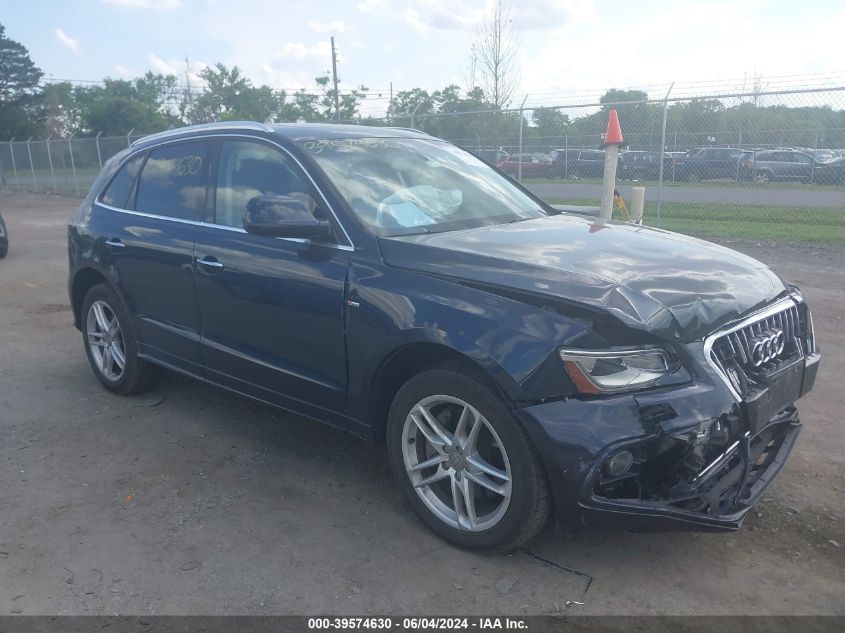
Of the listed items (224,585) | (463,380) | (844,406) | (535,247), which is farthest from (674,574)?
(844,406)

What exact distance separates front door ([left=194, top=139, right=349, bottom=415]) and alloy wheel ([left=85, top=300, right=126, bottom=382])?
1162mm

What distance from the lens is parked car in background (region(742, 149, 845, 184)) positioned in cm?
1151

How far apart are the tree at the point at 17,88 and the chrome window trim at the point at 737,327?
2583 inches

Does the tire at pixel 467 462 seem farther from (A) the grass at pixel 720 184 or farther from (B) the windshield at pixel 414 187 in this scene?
(A) the grass at pixel 720 184

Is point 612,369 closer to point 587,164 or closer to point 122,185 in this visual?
point 122,185

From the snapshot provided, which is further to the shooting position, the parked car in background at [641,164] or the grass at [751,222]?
the parked car in background at [641,164]

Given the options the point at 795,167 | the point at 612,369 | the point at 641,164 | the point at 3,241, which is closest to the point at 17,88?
the point at 3,241

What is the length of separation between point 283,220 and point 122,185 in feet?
7.04

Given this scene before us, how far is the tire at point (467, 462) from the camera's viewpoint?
2988 millimetres

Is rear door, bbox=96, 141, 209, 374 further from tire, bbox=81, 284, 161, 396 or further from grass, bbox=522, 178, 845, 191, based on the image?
grass, bbox=522, 178, 845, 191

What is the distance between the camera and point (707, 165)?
12.7 meters

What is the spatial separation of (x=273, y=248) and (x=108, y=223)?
1.83m

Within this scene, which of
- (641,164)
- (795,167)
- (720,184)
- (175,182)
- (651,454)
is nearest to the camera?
(651,454)

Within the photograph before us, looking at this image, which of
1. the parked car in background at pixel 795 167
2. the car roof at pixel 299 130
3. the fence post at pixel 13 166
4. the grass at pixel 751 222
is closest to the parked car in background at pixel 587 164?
the grass at pixel 751 222
